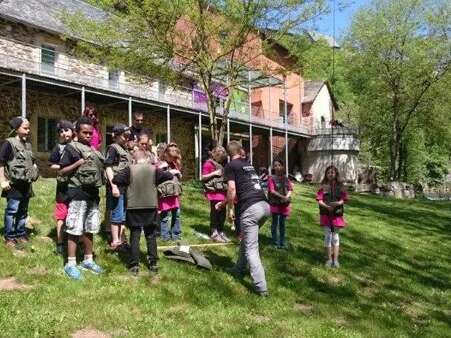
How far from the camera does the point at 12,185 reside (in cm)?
657

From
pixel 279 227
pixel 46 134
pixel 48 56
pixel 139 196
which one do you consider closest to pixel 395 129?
pixel 48 56

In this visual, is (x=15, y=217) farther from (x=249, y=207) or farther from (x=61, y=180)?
(x=249, y=207)

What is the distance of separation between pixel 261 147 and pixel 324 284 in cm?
3194

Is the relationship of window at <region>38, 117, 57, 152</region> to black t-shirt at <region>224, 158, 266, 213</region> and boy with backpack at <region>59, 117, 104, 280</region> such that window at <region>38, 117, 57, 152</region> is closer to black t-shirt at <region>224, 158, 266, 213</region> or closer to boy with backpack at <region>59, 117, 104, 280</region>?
boy with backpack at <region>59, 117, 104, 280</region>

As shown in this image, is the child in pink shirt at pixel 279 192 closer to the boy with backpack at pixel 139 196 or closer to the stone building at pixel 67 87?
the boy with backpack at pixel 139 196

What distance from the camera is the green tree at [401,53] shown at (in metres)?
32.7

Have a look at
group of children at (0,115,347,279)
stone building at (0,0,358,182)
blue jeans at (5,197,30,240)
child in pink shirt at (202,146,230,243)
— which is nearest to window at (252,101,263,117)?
stone building at (0,0,358,182)

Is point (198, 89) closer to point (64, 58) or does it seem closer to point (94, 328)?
point (64, 58)

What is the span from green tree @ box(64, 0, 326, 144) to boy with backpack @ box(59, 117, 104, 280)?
9.47m

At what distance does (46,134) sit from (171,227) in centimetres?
1424

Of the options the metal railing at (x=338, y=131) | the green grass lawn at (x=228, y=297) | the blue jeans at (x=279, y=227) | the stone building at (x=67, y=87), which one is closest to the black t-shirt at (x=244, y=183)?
the green grass lawn at (x=228, y=297)

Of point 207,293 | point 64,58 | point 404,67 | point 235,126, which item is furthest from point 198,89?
point 207,293

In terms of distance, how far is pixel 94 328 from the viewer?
4730 mm

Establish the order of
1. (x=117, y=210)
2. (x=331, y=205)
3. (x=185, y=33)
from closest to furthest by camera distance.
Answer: (x=117, y=210), (x=331, y=205), (x=185, y=33)
